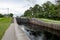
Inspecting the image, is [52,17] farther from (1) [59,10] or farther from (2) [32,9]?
(2) [32,9]

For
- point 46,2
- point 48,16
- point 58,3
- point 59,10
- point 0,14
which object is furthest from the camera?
point 0,14

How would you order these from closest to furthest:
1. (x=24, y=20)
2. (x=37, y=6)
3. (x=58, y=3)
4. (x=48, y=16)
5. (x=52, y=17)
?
1. (x=58, y=3)
2. (x=52, y=17)
3. (x=48, y=16)
4. (x=24, y=20)
5. (x=37, y=6)

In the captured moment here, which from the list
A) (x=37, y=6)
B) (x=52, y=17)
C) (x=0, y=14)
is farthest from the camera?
(x=0, y=14)

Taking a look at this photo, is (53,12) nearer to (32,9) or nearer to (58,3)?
(58,3)

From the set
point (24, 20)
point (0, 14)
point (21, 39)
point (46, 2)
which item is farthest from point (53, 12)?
point (0, 14)

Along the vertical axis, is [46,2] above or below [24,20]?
above

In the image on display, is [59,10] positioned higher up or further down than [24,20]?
higher up

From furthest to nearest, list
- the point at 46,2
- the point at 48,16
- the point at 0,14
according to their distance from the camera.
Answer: the point at 0,14 → the point at 46,2 → the point at 48,16

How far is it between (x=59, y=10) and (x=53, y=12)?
617 cm

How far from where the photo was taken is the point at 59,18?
2345 inches

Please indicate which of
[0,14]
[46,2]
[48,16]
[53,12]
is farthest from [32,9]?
[53,12]

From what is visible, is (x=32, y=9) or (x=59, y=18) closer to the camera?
(x=59, y=18)

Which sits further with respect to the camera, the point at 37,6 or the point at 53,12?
the point at 37,6

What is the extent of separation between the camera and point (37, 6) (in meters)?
106
